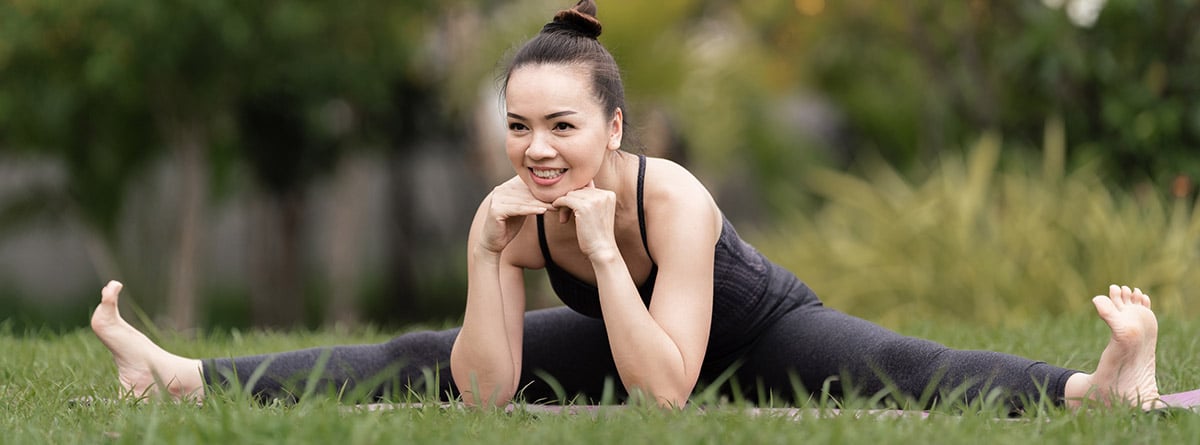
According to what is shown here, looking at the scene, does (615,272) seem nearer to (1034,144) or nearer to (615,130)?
(615,130)

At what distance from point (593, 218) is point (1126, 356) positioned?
48.1 inches

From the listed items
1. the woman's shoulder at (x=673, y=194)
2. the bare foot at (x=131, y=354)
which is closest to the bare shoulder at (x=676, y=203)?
the woman's shoulder at (x=673, y=194)

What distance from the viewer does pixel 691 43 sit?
422 inches

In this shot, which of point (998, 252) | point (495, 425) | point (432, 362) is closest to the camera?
point (495, 425)

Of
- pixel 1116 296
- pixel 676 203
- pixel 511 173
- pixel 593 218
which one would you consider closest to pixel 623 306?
pixel 593 218

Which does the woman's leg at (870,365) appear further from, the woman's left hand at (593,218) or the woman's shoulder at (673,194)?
the woman's left hand at (593,218)

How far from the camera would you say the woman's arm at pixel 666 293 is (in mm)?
2715

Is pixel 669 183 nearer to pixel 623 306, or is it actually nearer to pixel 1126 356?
pixel 623 306

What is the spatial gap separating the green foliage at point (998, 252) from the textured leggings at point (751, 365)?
106 inches

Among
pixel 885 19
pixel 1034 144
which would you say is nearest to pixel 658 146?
pixel 885 19

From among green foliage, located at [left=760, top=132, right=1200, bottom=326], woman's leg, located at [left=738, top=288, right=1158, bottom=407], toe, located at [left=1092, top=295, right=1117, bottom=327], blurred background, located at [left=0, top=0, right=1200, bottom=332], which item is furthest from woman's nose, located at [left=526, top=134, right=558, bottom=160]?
green foliage, located at [left=760, top=132, right=1200, bottom=326]

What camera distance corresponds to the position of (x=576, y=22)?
117 inches

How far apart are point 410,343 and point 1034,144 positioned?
6121mm

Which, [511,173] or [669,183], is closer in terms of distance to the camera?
[669,183]
